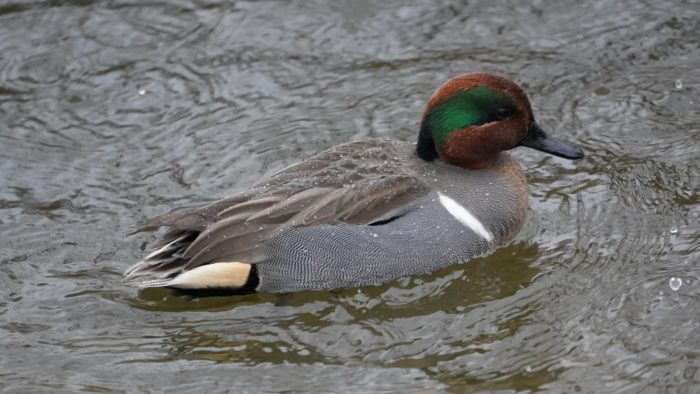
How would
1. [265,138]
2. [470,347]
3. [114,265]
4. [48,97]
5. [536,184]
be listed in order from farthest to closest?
1. [48,97]
2. [265,138]
3. [536,184]
4. [114,265]
5. [470,347]

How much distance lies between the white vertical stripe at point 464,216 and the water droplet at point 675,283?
1.16 m

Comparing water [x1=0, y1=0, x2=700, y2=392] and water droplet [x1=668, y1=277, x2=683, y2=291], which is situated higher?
water [x1=0, y1=0, x2=700, y2=392]

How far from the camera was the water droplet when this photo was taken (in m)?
6.49

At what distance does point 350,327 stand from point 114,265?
166 cm

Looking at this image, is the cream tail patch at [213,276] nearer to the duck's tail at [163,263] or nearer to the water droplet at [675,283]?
the duck's tail at [163,263]

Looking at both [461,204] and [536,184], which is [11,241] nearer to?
[461,204]

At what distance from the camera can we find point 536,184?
7746 millimetres

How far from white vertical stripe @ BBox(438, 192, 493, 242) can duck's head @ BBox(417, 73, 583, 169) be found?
344 mm

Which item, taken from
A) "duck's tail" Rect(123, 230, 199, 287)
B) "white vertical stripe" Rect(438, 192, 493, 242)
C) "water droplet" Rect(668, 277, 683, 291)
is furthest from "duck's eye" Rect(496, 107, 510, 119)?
"duck's tail" Rect(123, 230, 199, 287)

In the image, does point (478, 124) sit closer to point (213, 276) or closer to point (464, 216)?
point (464, 216)

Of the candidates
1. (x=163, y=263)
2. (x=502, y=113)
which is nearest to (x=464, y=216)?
(x=502, y=113)

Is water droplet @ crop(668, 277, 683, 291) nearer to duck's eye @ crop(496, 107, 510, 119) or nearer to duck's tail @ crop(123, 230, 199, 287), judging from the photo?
duck's eye @ crop(496, 107, 510, 119)

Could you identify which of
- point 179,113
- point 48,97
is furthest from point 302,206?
point 48,97

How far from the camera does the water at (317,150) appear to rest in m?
6.07
